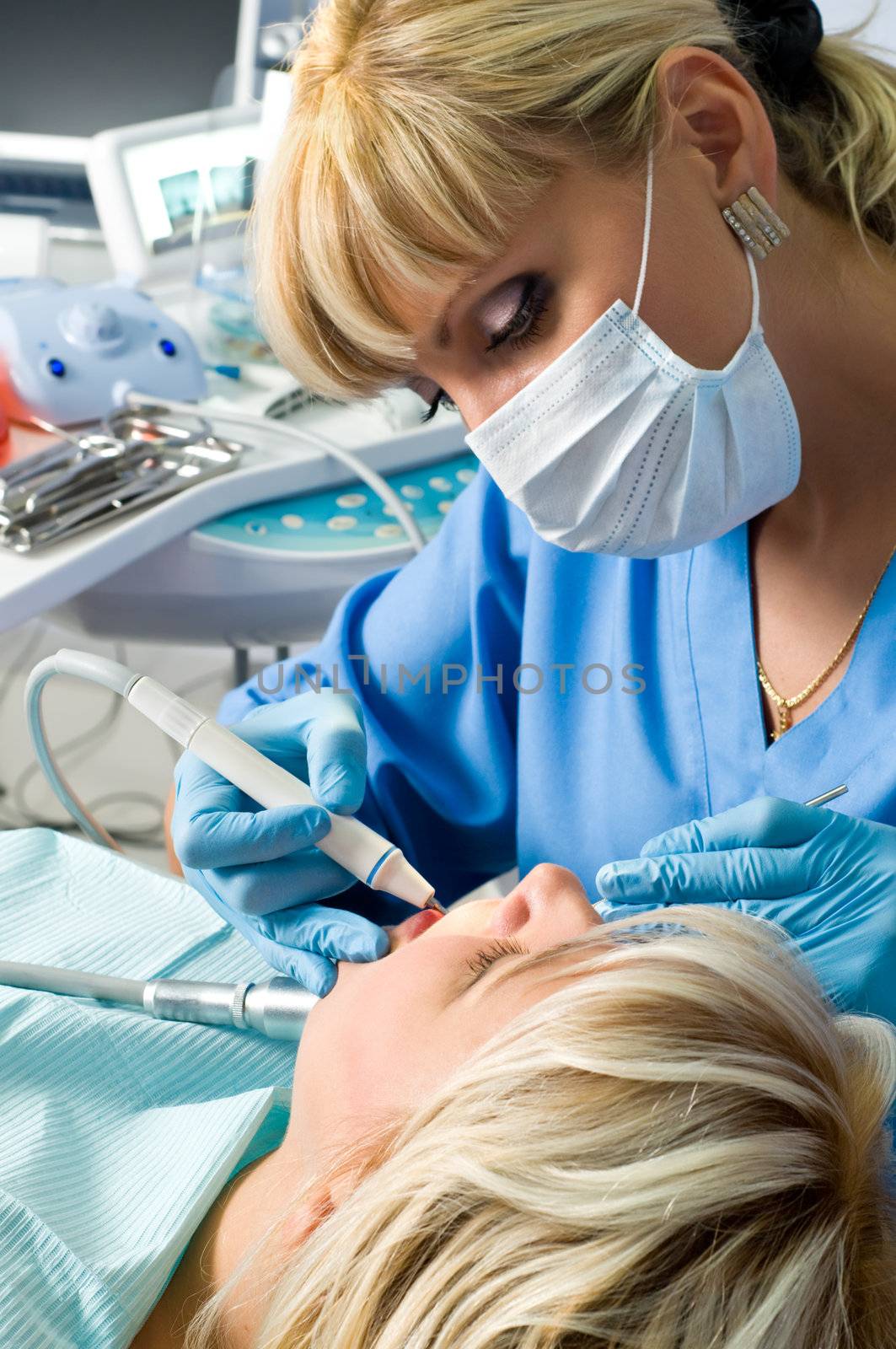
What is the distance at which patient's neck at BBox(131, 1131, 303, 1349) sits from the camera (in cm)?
79

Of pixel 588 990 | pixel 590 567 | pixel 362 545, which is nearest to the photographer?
pixel 588 990

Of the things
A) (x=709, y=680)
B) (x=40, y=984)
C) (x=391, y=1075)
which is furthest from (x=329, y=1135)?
(x=709, y=680)

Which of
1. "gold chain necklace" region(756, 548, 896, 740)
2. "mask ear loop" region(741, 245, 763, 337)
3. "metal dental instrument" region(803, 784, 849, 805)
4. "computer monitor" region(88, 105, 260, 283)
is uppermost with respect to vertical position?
"computer monitor" region(88, 105, 260, 283)

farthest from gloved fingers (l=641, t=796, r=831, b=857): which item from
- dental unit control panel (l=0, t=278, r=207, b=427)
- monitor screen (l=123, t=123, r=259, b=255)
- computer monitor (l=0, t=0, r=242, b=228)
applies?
computer monitor (l=0, t=0, r=242, b=228)

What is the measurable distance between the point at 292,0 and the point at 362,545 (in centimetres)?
112

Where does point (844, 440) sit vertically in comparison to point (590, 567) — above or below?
above

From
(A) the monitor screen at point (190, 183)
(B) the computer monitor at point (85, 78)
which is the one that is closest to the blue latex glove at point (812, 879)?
(A) the monitor screen at point (190, 183)

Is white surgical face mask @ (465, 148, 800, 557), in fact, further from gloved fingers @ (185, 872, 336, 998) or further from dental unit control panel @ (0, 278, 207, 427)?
dental unit control panel @ (0, 278, 207, 427)

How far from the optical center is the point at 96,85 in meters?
2.17

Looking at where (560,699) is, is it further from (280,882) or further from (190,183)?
(190,183)

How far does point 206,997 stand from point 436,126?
2.15 feet

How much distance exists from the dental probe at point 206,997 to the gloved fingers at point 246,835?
10cm

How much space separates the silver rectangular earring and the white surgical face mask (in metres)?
0.01

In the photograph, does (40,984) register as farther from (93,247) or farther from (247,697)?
(93,247)
